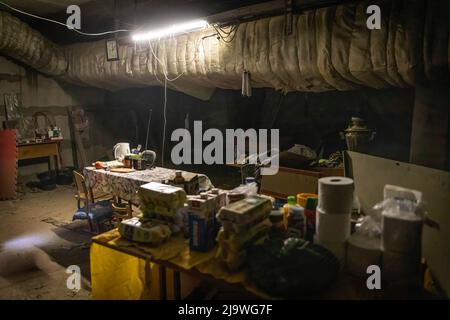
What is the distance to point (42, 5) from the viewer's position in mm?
5363

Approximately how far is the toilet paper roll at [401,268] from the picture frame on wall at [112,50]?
5.08m

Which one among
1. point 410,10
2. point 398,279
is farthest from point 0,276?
point 410,10

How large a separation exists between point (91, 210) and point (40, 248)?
26.8 inches

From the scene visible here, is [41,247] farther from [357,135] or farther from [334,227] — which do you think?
[357,135]

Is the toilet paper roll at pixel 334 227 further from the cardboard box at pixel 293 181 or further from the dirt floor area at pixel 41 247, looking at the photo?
the cardboard box at pixel 293 181

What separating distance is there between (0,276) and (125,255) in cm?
197

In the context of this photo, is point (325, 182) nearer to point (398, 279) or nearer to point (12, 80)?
point (398, 279)

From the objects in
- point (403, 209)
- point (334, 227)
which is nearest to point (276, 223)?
point (334, 227)

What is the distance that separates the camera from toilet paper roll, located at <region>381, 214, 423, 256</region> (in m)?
1.52

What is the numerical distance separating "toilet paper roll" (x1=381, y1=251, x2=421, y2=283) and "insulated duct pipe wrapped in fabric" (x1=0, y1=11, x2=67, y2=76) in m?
6.14

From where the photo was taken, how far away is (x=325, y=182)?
1720mm

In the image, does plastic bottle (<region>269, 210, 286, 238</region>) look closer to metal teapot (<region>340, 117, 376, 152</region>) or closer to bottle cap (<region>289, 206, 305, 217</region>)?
bottle cap (<region>289, 206, 305, 217</region>)

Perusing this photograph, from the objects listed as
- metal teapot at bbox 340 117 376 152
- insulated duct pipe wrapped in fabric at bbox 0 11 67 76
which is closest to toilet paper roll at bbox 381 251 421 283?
metal teapot at bbox 340 117 376 152

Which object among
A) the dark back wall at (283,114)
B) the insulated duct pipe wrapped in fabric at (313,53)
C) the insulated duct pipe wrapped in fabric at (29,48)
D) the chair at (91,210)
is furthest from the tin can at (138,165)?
the insulated duct pipe wrapped in fabric at (29,48)
